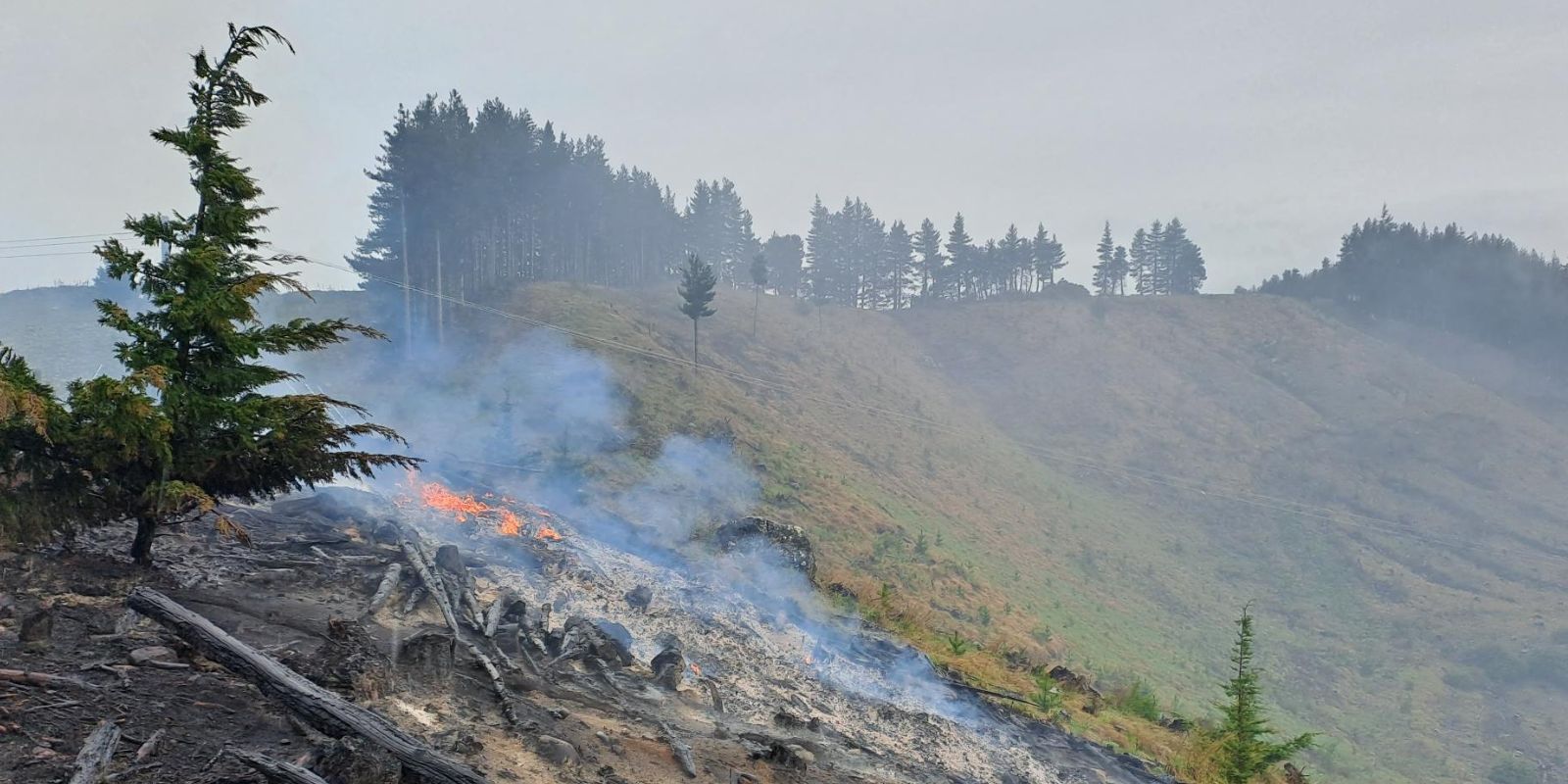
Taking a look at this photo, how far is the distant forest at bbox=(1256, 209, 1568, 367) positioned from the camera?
274 feet

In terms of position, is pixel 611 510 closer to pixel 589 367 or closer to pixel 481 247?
pixel 589 367

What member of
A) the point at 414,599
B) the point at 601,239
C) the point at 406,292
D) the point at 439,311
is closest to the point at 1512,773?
the point at 414,599

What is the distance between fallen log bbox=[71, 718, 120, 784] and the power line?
37085 mm

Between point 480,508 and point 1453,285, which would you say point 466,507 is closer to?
point 480,508

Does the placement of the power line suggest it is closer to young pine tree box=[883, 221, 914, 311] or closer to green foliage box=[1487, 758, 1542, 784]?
green foliage box=[1487, 758, 1542, 784]

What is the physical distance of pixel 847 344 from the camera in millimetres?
75812

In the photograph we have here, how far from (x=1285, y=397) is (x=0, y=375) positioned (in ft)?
267

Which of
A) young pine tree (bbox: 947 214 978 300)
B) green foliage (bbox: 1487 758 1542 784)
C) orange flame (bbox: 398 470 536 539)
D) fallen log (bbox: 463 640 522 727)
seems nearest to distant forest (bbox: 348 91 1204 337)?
young pine tree (bbox: 947 214 978 300)

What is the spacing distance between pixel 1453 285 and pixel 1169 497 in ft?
212

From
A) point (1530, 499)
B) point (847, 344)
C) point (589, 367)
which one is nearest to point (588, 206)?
point (847, 344)

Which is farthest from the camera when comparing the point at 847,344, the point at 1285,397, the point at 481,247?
the point at 847,344

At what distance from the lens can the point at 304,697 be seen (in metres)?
7.00

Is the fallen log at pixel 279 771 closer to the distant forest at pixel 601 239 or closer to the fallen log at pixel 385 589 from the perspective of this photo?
the fallen log at pixel 385 589

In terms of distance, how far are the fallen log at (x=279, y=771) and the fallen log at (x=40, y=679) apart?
81.1 inches
